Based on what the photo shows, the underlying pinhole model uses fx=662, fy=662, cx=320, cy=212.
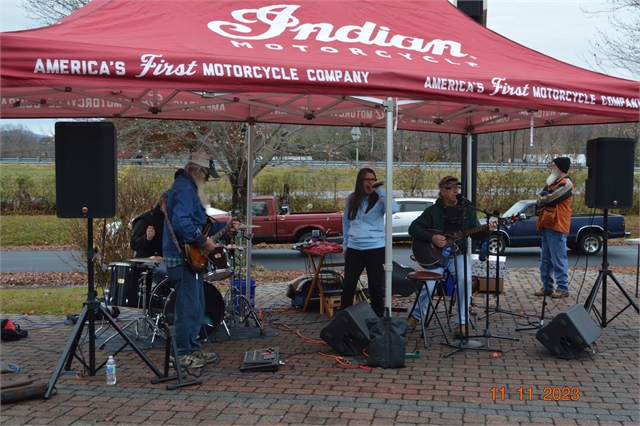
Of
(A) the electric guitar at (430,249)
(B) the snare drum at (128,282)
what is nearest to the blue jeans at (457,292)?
(A) the electric guitar at (430,249)

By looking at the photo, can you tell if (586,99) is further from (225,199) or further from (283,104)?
(225,199)

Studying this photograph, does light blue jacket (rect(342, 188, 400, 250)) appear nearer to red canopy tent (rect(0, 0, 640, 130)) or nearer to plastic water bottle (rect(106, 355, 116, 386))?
red canopy tent (rect(0, 0, 640, 130))

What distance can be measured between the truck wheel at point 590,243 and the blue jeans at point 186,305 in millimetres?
14771

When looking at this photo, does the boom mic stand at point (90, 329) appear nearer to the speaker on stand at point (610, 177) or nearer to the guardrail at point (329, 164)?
the speaker on stand at point (610, 177)

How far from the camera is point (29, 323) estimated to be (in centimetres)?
841

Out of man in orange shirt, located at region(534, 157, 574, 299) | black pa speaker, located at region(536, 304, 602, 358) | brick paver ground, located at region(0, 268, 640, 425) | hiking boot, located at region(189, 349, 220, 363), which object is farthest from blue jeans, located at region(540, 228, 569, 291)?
hiking boot, located at region(189, 349, 220, 363)

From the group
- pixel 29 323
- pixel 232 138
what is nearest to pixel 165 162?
pixel 232 138

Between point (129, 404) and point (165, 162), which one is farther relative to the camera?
point (165, 162)

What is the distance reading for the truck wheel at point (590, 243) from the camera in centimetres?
1844

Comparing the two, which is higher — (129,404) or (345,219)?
(345,219)

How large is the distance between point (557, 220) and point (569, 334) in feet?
10.8

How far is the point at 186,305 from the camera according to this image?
6148 millimetres

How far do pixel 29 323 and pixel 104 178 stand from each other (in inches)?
144

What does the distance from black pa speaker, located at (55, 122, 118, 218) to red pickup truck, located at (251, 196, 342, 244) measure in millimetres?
13342
